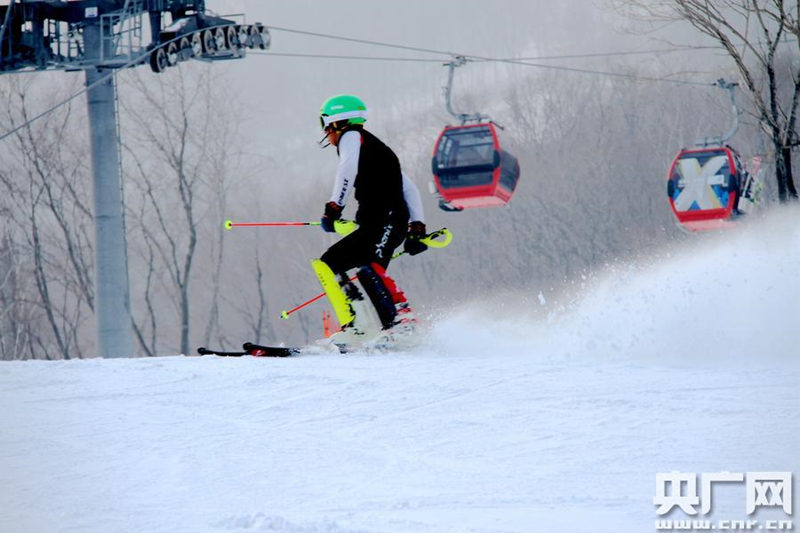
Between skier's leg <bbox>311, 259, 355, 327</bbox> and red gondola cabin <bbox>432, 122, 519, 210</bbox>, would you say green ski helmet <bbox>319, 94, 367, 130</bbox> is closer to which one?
skier's leg <bbox>311, 259, 355, 327</bbox>

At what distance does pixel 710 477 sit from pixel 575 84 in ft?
203

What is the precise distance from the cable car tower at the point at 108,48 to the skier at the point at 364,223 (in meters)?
13.0

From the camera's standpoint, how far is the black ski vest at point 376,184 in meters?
9.22

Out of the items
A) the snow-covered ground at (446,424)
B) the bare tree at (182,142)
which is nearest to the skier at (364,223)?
the snow-covered ground at (446,424)

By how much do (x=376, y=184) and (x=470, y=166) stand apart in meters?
11.6

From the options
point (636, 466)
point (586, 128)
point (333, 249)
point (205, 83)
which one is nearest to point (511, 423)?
point (636, 466)

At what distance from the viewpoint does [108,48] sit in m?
24.6

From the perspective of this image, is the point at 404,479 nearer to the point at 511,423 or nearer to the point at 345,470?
the point at 345,470

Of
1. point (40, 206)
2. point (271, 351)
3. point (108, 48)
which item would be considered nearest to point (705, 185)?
point (108, 48)

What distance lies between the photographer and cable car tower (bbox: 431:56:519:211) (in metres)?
20.7

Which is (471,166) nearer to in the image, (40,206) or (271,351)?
(271,351)

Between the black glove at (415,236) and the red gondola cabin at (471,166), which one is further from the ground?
the red gondola cabin at (471,166)

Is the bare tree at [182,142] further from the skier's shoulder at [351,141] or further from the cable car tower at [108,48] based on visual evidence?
the skier's shoulder at [351,141]

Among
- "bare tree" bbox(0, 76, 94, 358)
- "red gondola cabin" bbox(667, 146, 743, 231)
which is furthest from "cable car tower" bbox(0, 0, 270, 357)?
"bare tree" bbox(0, 76, 94, 358)
